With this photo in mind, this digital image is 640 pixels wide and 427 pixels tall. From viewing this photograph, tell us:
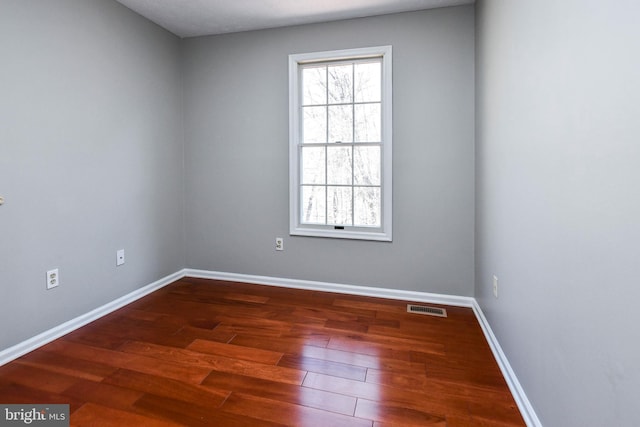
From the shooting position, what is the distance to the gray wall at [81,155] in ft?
6.44

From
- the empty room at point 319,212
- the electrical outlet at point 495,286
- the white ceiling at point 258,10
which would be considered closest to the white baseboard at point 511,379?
the empty room at point 319,212

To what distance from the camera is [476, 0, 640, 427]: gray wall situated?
83 centimetres

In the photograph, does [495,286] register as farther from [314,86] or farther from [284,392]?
[314,86]

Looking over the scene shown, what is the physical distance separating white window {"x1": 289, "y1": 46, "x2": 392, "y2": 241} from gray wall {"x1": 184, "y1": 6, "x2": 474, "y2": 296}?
9 centimetres

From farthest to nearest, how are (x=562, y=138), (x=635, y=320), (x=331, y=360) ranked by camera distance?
(x=331, y=360)
(x=562, y=138)
(x=635, y=320)

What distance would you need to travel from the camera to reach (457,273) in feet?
9.20

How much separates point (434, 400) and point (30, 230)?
8.50ft

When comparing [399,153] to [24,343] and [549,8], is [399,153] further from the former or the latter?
[24,343]

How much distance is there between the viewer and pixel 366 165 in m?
3.00

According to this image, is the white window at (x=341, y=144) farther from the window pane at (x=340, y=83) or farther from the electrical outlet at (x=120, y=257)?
the electrical outlet at (x=120, y=257)

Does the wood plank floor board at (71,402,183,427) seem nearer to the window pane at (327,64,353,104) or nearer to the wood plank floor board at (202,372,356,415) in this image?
the wood plank floor board at (202,372,356,415)

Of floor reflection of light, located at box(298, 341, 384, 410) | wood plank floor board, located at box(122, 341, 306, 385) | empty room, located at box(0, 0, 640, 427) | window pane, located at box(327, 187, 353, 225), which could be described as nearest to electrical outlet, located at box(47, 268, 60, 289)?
empty room, located at box(0, 0, 640, 427)

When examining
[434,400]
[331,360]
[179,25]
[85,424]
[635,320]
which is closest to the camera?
[635,320]

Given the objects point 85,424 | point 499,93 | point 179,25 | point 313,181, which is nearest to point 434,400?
point 85,424
